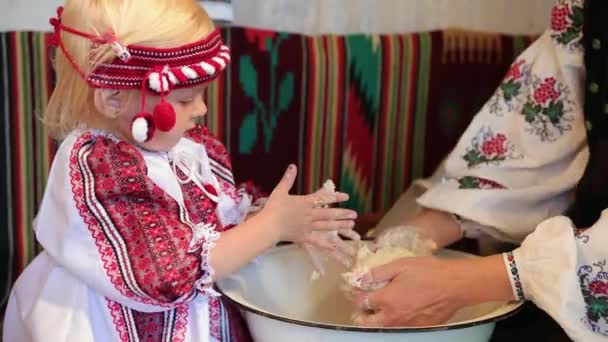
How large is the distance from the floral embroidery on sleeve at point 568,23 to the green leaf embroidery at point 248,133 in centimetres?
51

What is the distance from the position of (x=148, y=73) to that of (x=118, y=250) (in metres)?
0.20

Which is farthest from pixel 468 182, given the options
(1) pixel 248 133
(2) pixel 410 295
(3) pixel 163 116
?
(3) pixel 163 116

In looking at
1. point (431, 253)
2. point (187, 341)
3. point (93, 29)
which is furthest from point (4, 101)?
point (431, 253)

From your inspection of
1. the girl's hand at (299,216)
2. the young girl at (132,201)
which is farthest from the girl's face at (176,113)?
the girl's hand at (299,216)

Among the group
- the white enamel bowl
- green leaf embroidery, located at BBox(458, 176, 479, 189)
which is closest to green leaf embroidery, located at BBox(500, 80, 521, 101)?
green leaf embroidery, located at BBox(458, 176, 479, 189)

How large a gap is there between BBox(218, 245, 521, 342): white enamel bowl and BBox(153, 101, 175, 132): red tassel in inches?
9.3

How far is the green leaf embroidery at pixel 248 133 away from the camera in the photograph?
1436mm

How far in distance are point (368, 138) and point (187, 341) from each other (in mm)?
630

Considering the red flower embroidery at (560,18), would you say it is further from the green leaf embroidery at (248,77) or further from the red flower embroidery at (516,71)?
the green leaf embroidery at (248,77)

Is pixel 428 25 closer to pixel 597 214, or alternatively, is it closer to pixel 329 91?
pixel 329 91

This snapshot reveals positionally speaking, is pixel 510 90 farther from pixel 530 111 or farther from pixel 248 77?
pixel 248 77

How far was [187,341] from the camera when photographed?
1.02 metres

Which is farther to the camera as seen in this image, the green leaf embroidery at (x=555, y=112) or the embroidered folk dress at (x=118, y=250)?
the green leaf embroidery at (x=555, y=112)

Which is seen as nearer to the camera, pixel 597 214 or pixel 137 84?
pixel 137 84
